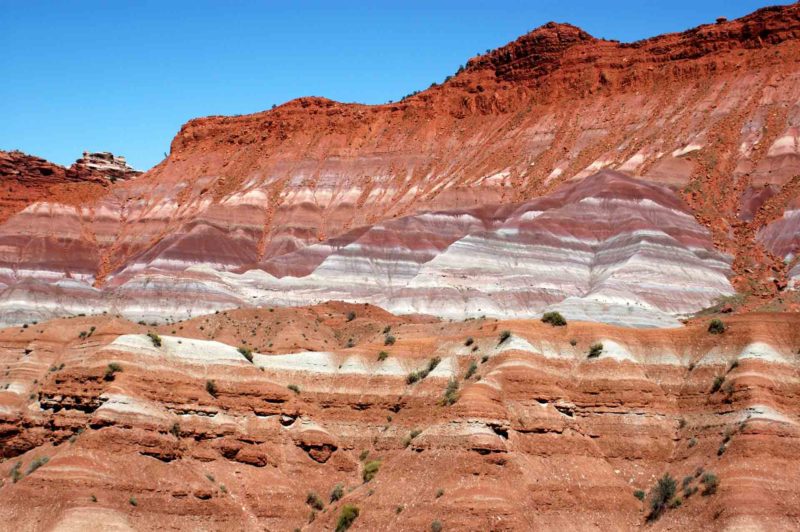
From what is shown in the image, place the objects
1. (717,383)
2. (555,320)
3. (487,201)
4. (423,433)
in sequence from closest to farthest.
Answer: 1. (423,433)
2. (717,383)
3. (555,320)
4. (487,201)

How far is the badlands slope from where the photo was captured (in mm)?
115188

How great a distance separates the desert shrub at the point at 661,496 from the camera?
154ft

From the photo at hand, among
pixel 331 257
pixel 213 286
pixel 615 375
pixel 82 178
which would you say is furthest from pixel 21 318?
pixel 615 375

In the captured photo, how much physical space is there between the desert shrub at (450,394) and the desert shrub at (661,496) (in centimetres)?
944

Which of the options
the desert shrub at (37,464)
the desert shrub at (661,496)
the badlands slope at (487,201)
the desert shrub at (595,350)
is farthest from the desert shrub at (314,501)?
the badlands slope at (487,201)

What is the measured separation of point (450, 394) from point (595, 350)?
7.81 meters

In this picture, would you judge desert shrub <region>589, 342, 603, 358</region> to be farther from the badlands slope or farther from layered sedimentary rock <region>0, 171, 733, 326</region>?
layered sedimentary rock <region>0, 171, 733, 326</region>

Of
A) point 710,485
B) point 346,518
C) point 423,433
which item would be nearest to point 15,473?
point 346,518

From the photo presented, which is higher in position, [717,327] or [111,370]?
[717,327]

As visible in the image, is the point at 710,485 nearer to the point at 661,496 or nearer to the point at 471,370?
the point at 661,496

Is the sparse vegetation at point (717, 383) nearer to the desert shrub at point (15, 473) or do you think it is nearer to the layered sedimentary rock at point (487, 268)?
the desert shrub at point (15, 473)

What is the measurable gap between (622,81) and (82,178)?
294 feet

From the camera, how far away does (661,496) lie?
1869 inches

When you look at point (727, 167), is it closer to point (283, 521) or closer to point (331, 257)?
point (331, 257)
